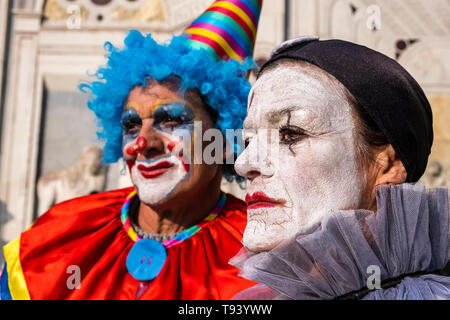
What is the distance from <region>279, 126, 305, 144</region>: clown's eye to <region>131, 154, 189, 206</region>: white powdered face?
972 mm

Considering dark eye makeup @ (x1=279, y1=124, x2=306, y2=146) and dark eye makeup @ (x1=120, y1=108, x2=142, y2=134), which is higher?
dark eye makeup @ (x1=120, y1=108, x2=142, y2=134)

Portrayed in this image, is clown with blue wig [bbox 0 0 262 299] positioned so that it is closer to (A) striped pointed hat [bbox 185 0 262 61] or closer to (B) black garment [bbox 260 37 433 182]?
(A) striped pointed hat [bbox 185 0 262 61]

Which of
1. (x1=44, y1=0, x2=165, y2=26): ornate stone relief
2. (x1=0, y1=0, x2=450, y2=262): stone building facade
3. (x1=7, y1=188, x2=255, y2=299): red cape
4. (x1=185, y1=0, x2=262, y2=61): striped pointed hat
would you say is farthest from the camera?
(x1=44, y1=0, x2=165, y2=26): ornate stone relief

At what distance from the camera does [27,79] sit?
6047 mm

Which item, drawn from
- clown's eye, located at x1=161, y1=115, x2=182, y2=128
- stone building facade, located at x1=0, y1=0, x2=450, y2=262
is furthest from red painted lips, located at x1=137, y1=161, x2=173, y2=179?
stone building facade, located at x1=0, y1=0, x2=450, y2=262

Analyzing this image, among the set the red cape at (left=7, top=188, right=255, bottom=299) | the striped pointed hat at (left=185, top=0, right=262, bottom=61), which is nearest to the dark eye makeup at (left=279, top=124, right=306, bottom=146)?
the red cape at (left=7, top=188, right=255, bottom=299)

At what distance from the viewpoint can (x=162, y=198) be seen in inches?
90.4

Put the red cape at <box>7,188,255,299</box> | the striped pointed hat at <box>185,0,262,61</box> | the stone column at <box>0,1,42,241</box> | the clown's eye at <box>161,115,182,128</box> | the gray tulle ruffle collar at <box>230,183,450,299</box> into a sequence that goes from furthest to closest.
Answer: the stone column at <box>0,1,42,241</box> → the striped pointed hat at <box>185,0,262,61</box> → the clown's eye at <box>161,115,182,128</box> → the red cape at <box>7,188,255,299</box> → the gray tulle ruffle collar at <box>230,183,450,299</box>

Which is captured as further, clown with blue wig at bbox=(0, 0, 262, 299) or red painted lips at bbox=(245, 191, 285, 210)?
clown with blue wig at bbox=(0, 0, 262, 299)

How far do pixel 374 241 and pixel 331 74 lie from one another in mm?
433

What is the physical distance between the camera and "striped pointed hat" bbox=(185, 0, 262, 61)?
2570 millimetres

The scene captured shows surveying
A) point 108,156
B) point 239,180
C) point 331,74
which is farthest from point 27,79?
point 331,74

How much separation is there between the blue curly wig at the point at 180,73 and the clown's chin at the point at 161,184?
36cm

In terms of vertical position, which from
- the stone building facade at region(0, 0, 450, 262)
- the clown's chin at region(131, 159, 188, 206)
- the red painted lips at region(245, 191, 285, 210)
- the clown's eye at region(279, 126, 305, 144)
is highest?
the stone building facade at region(0, 0, 450, 262)
